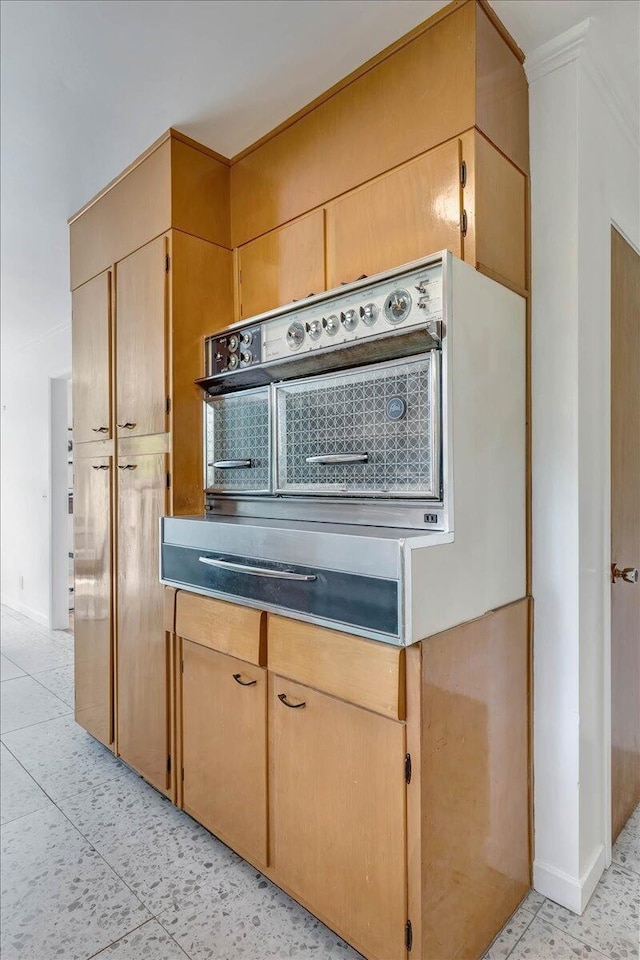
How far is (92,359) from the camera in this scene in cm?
240

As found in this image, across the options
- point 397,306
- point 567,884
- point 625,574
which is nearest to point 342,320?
point 397,306

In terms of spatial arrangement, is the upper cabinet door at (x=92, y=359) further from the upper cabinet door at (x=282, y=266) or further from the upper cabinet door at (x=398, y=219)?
the upper cabinet door at (x=398, y=219)

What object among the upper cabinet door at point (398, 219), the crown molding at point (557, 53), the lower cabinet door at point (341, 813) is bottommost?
the lower cabinet door at point (341, 813)

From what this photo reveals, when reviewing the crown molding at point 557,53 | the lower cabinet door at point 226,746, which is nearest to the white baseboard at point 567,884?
the lower cabinet door at point 226,746

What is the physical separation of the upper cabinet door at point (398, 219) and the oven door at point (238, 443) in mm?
473

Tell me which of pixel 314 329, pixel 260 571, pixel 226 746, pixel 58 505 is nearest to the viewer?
pixel 260 571

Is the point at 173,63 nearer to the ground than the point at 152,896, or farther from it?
farther from it

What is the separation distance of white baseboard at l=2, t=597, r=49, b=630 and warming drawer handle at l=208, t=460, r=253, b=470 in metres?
3.52

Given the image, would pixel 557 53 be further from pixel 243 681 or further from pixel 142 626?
pixel 142 626

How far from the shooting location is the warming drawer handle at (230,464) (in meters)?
1.81

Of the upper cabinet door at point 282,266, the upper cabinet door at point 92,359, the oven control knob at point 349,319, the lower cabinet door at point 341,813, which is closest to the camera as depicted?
the lower cabinet door at point 341,813

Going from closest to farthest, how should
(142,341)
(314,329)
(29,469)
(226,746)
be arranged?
(314,329) < (226,746) < (142,341) < (29,469)

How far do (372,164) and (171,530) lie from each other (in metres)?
1.30

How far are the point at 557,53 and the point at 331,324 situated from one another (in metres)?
0.99
